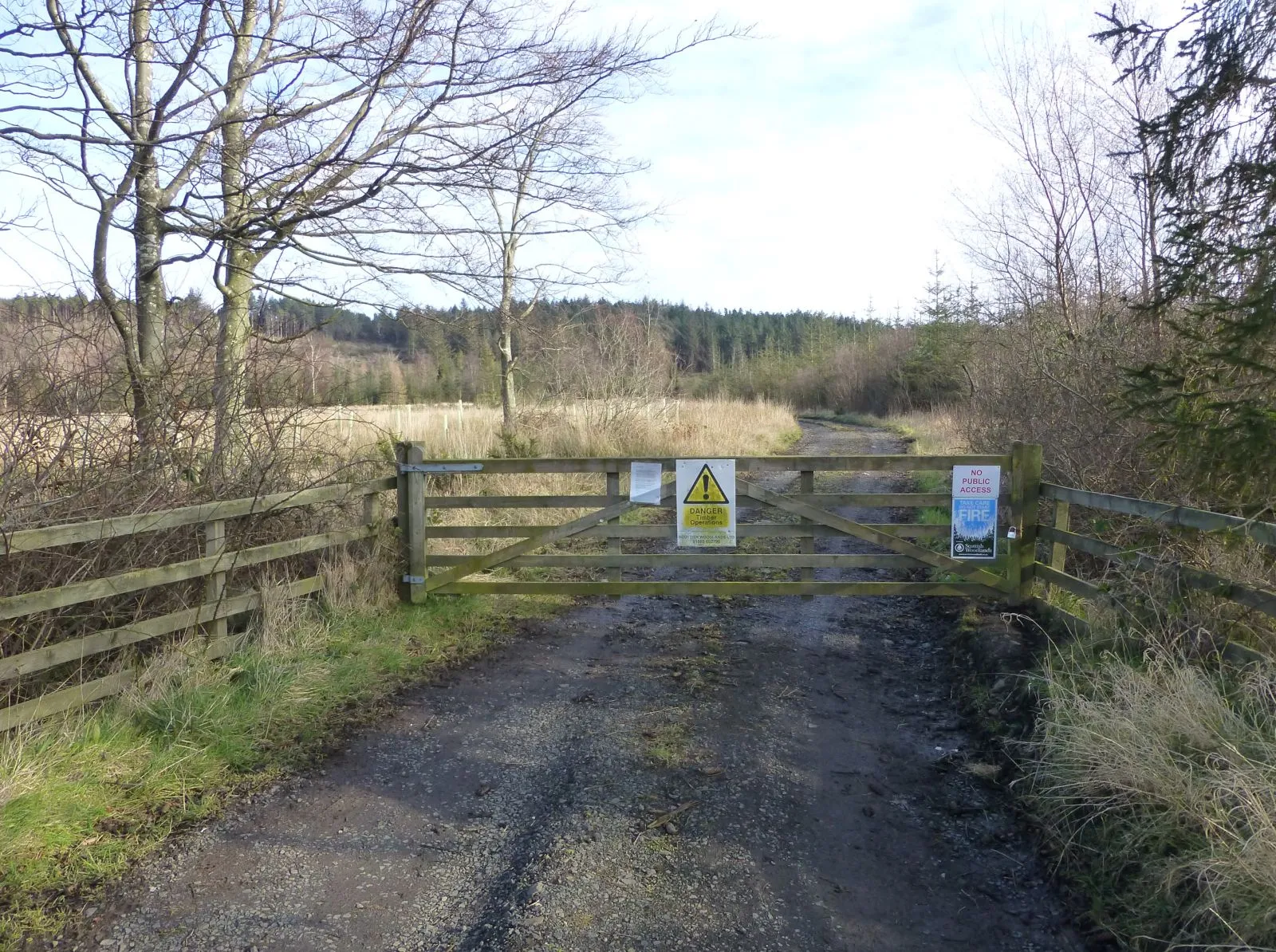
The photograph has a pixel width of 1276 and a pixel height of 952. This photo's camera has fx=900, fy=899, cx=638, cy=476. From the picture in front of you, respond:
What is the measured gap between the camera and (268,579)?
688 cm

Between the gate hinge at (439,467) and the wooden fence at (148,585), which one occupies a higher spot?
the gate hinge at (439,467)

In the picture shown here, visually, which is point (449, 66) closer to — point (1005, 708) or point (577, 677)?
point (577, 677)

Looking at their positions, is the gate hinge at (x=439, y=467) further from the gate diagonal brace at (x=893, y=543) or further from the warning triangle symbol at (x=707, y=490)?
the gate diagonal brace at (x=893, y=543)

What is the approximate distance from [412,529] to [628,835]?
4.57m

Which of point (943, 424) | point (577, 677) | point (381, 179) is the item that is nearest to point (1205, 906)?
point (577, 677)

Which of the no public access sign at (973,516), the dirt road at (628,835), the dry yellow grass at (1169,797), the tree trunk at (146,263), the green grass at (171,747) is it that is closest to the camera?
the dry yellow grass at (1169,797)

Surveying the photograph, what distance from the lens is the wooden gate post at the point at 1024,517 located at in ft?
24.5

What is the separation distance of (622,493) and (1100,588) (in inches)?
152

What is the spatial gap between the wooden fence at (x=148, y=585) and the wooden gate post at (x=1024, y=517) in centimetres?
559

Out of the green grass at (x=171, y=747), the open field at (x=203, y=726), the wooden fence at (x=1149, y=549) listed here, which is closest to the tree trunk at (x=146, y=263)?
the open field at (x=203, y=726)

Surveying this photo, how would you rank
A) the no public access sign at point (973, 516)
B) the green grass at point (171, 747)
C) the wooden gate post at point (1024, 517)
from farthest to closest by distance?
the no public access sign at point (973, 516) < the wooden gate post at point (1024, 517) < the green grass at point (171, 747)

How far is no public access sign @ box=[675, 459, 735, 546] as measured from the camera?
779 centimetres

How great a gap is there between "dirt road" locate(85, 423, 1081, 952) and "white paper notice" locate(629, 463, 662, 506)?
5.81 feet

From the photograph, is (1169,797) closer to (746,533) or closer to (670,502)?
(746,533)
